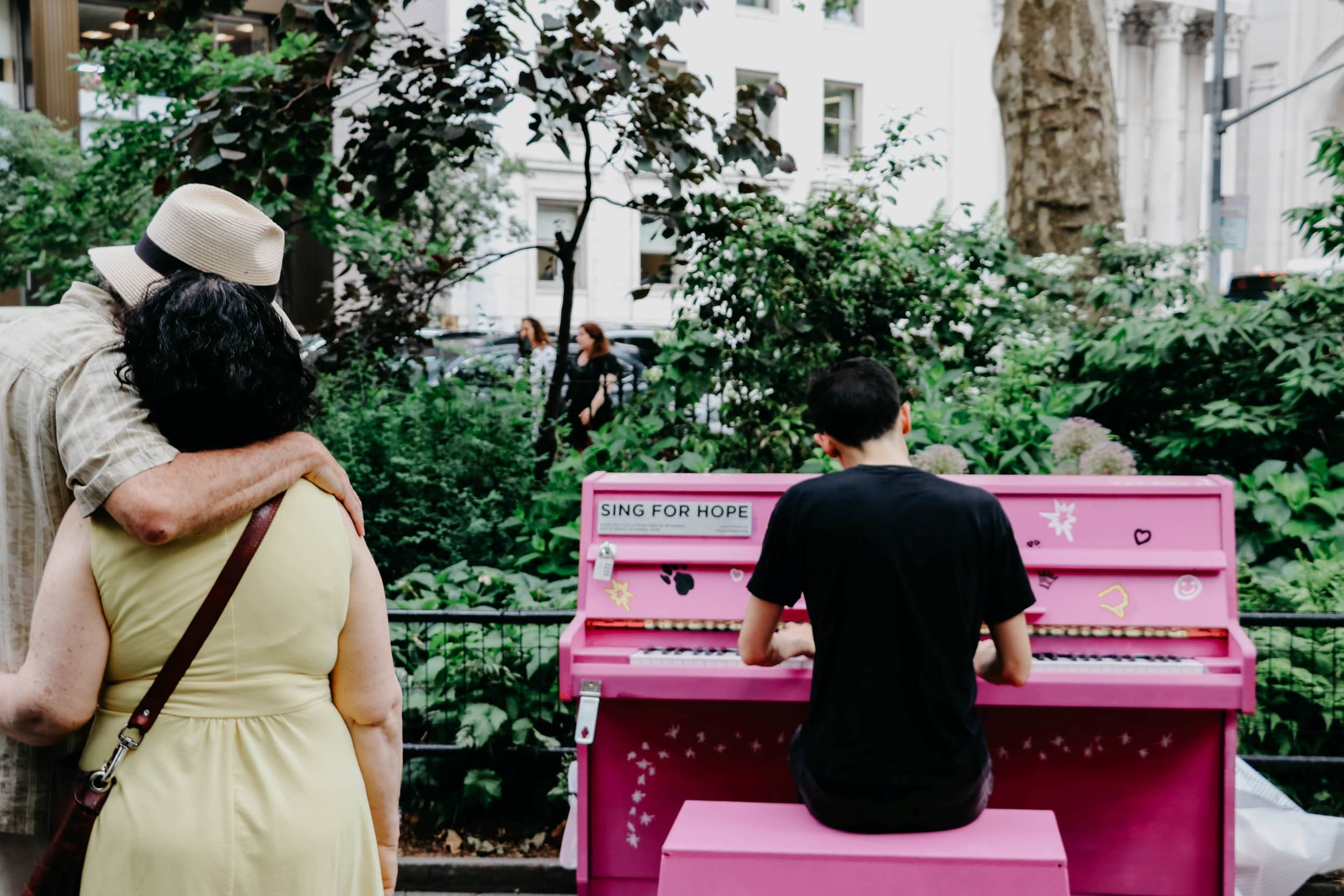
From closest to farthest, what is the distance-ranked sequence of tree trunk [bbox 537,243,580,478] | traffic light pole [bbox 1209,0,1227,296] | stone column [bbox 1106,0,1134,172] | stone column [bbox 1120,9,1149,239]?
tree trunk [bbox 537,243,580,478] < traffic light pole [bbox 1209,0,1227,296] < stone column [bbox 1106,0,1134,172] < stone column [bbox 1120,9,1149,239]

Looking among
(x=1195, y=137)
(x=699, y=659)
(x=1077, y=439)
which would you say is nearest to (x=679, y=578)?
(x=699, y=659)

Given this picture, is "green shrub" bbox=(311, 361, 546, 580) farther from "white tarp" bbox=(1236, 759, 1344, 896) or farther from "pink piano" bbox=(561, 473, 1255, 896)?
"white tarp" bbox=(1236, 759, 1344, 896)

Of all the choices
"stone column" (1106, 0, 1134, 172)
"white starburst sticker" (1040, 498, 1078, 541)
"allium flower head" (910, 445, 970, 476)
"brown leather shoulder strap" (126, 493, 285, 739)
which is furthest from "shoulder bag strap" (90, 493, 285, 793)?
"stone column" (1106, 0, 1134, 172)

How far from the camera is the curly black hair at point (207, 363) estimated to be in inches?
75.3

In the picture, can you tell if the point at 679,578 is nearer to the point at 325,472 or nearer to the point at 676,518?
the point at 676,518

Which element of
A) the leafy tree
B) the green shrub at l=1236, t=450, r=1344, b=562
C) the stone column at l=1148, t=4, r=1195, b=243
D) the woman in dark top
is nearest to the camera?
the green shrub at l=1236, t=450, r=1344, b=562

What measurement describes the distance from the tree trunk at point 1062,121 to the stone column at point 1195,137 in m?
31.0

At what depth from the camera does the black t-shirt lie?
2967 mm

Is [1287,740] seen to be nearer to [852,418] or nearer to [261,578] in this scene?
[852,418]

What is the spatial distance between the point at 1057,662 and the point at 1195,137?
41.0m

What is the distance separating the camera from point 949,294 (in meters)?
6.73

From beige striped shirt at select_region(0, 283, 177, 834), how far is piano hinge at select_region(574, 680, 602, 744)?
1705mm

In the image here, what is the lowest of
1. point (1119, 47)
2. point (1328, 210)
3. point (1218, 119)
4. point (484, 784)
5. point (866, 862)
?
point (484, 784)

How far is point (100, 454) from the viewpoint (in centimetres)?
189
